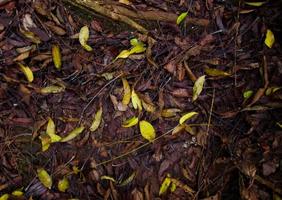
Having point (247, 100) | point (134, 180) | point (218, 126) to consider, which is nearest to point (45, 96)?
point (134, 180)

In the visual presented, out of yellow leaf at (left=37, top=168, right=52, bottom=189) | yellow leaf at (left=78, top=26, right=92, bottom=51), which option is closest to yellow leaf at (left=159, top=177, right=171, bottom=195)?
yellow leaf at (left=37, top=168, right=52, bottom=189)

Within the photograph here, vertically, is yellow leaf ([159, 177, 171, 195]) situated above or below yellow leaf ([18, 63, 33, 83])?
below

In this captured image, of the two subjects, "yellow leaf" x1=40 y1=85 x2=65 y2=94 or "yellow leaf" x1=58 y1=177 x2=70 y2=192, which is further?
"yellow leaf" x1=40 y1=85 x2=65 y2=94

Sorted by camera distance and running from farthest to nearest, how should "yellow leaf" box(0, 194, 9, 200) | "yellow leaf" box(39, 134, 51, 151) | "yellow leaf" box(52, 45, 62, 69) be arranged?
"yellow leaf" box(52, 45, 62, 69) < "yellow leaf" box(39, 134, 51, 151) < "yellow leaf" box(0, 194, 9, 200)

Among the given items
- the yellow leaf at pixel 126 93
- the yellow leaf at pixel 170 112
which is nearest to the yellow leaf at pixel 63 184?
the yellow leaf at pixel 126 93

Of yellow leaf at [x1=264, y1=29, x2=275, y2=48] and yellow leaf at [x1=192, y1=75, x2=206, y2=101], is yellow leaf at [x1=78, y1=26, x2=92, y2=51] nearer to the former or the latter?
yellow leaf at [x1=192, y1=75, x2=206, y2=101]

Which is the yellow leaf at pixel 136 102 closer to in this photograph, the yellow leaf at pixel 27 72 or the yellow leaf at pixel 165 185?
the yellow leaf at pixel 165 185

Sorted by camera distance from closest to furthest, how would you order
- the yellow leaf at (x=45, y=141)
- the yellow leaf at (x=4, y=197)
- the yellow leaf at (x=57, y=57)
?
1. the yellow leaf at (x=4, y=197)
2. the yellow leaf at (x=45, y=141)
3. the yellow leaf at (x=57, y=57)

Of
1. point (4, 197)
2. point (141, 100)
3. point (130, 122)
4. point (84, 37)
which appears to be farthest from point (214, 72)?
point (4, 197)

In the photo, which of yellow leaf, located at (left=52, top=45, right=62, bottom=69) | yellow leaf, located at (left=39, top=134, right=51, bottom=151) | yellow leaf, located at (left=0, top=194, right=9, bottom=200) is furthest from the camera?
yellow leaf, located at (left=52, top=45, right=62, bottom=69)
